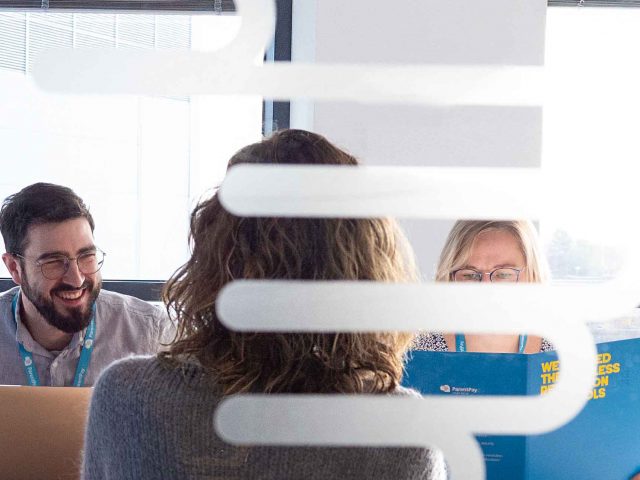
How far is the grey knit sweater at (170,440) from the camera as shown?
59 cm

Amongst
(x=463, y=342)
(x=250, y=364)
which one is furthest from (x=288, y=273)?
(x=463, y=342)

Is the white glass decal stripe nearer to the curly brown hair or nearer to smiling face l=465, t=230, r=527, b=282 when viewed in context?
the curly brown hair

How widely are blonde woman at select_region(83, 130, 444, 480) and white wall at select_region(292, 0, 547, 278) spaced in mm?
61

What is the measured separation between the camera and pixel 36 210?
1632 millimetres

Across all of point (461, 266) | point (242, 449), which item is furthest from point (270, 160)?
point (461, 266)

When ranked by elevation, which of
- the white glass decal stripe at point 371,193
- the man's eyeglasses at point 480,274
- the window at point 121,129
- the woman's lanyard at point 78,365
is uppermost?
the window at point 121,129

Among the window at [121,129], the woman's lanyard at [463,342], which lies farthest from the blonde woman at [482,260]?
the window at [121,129]

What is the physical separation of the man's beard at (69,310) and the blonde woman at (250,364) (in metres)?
0.94

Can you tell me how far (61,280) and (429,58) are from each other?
1169 mm

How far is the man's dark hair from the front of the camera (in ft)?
5.24

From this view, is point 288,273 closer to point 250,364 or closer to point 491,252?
point 250,364

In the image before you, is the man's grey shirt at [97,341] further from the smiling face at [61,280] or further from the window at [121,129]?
the window at [121,129]

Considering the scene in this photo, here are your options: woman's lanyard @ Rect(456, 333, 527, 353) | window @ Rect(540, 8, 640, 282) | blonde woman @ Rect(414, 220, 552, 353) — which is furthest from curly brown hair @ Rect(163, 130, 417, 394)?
blonde woman @ Rect(414, 220, 552, 353)

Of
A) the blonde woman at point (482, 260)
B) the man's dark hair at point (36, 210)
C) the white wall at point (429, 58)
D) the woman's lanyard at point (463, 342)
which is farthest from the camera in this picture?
the man's dark hair at point (36, 210)
